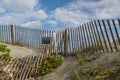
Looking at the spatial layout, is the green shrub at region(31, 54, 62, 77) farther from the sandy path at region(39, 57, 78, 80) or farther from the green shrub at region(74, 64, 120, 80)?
the green shrub at region(74, 64, 120, 80)

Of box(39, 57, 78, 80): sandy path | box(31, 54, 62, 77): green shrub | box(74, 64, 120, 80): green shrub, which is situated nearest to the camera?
box(74, 64, 120, 80): green shrub

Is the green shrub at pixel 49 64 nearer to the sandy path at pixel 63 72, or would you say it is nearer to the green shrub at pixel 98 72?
the sandy path at pixel 63 72

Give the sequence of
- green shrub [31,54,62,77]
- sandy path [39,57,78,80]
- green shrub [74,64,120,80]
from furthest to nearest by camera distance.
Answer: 1. green shrub [31,54,62,77]
2. sandy path [39,57,78,80]
3. green shrub [74,64,120,80]

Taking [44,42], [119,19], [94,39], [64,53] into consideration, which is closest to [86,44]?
[94,39]

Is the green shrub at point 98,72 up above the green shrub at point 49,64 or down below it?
below

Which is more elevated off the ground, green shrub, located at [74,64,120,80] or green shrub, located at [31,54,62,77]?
green shrub, located at [31,54,62,77]

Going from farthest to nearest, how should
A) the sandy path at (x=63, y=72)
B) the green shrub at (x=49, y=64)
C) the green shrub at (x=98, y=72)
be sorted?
the green shrub at (x=49, y=64) < the sandy path at (x=63, y=72) < the green shrub at (x=98, y=72)

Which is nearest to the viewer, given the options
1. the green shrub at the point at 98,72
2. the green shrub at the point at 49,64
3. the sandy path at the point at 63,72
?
the green shrub at the point at 98,72

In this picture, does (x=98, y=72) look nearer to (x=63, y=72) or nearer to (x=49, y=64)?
(x=63, y=72)

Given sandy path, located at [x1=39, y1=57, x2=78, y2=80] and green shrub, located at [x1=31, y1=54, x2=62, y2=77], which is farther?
green shrub, located at [x1=31, y1=54, x2=62, y2=77]

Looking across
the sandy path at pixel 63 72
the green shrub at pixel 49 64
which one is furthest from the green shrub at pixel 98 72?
the green shrub at pixel 49 64

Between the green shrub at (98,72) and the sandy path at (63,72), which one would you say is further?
the sandy path at (63,72)

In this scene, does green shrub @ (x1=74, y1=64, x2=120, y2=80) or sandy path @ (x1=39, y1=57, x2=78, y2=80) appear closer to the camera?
green shrub @ (x1=74, y1=64, x2=120, y2=80)

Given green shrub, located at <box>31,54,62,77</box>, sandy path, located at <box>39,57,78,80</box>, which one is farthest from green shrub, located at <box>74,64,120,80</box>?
green shrub, located at <box>31,54,62,77</box>
